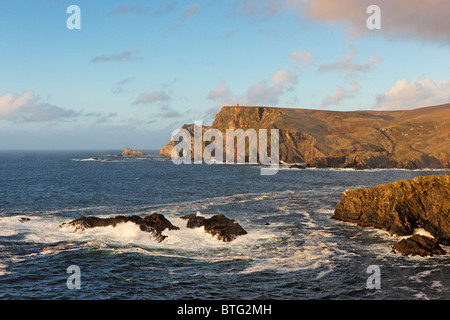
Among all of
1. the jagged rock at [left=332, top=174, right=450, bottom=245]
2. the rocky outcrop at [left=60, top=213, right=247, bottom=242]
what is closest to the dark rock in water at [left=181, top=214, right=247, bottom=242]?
the rocky outcrop at [left=60, top=213, right=247, bottom=242]

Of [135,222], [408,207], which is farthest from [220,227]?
[408,207]

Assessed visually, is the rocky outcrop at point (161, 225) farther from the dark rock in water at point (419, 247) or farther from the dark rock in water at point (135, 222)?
the dark rock in water at point (419, 247)

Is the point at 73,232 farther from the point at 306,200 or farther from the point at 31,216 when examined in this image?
the point at 306,200

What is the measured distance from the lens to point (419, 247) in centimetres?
3891

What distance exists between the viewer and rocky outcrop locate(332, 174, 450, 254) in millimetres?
45750

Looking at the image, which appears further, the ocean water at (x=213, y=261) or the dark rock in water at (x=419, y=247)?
the dark rock in water at (x=419, y=247)

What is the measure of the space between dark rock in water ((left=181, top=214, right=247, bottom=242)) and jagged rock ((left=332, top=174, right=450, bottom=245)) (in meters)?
18.2

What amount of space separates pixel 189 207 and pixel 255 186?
126 feet

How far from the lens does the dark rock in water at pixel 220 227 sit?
148 ft

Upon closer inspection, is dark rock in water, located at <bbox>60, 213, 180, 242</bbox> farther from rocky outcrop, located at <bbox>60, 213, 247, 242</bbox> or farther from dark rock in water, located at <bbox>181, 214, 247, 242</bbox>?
dark rock in water, located at <bbox>181, 214, 247, 242</bbox>

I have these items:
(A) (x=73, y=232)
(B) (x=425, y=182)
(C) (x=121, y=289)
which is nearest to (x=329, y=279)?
(C) (x=121, y=289)

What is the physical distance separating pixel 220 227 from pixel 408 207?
79.1 ft

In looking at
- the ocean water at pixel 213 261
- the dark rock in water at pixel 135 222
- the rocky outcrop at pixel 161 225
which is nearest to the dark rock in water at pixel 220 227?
the rocky outcrop at pixel 161 225
